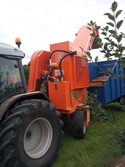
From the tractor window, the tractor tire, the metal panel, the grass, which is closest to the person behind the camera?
the tractor tire

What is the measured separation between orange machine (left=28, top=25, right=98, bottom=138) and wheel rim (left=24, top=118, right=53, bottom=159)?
746mm

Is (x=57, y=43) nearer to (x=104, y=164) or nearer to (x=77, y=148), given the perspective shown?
(x=77, y=148)

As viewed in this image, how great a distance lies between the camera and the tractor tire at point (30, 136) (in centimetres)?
163

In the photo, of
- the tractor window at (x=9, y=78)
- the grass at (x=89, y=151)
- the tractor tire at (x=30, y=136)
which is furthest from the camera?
the grass at (x=89, y=151)

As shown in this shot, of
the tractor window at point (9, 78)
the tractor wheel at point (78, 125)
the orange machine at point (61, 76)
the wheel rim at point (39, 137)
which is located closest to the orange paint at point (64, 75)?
the orange machine at point (61, 76)

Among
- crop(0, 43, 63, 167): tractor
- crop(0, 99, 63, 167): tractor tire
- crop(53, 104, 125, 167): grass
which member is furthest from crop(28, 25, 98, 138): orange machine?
crop(0, 99, 63, 167): tractor tire

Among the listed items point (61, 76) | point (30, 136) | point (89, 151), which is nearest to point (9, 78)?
point (30, 136)

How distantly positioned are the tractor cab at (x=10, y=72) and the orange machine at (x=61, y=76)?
835mm

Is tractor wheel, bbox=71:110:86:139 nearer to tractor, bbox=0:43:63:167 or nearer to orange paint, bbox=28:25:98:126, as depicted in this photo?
orange paint, bbox=28:25:98:126

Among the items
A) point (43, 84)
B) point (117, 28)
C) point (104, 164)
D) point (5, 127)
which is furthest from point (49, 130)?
point (117, 28)

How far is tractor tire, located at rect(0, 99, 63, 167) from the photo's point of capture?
64.3 inches

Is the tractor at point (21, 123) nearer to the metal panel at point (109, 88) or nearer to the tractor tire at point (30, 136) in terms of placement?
the tractor tire at point (30, 136)

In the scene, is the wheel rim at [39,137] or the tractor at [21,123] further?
the wheel rim at [39,137]

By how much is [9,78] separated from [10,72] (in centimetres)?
10
